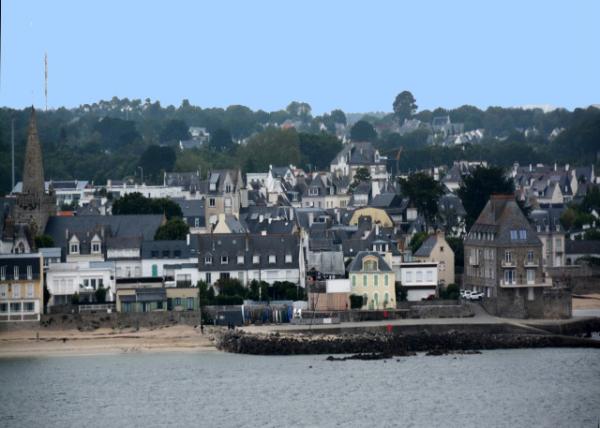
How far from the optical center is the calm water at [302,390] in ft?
164

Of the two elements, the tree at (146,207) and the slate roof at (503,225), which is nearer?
the slate roof at (503,225)

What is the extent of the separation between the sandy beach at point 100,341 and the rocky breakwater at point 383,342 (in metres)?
1.11

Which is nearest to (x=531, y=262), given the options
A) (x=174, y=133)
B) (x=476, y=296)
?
(x=476, y=296)

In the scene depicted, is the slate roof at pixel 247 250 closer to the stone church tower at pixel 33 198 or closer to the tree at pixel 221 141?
the stone church tower at pixel 33 198

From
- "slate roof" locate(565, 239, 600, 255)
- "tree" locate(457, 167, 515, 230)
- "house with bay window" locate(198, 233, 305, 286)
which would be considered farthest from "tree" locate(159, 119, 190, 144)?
"house with bay window" locate(198, 233, 305, 286)

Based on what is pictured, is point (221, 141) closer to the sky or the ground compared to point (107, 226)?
closer to the sky

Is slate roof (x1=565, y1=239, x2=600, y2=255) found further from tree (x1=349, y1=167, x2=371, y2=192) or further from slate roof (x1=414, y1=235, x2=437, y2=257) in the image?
tree (x1=349, y1=167, x2=371, y2=192)

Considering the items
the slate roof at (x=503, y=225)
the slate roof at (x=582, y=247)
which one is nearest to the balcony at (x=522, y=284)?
the slate roof at (x=503, y=225)

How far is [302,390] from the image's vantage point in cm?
5388

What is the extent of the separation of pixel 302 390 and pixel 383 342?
7606 millimetres

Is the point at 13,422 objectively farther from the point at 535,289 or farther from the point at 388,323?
the point at 535,289

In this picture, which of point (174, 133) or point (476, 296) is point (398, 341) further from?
point (174, 133)

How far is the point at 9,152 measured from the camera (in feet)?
407

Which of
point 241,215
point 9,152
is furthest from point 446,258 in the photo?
point 9,152
